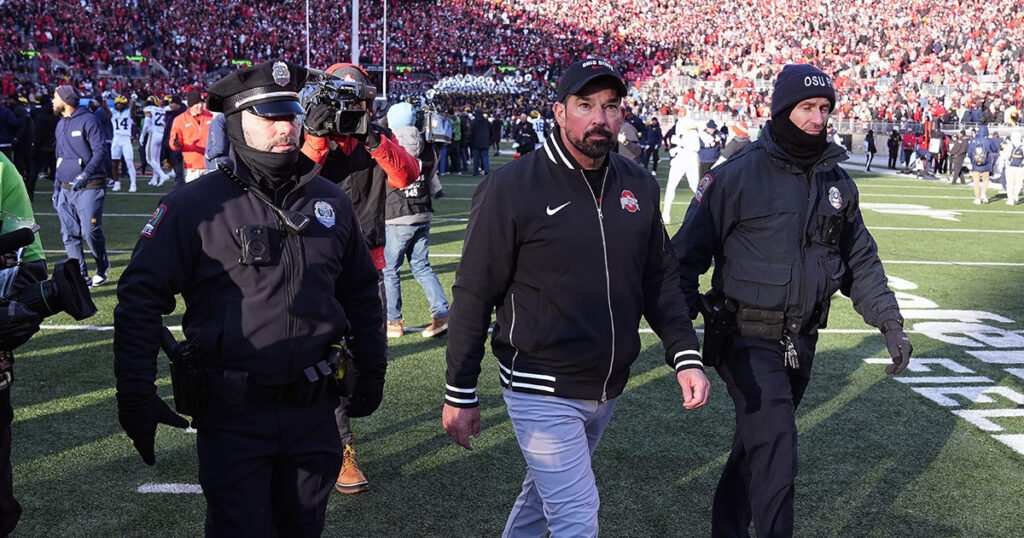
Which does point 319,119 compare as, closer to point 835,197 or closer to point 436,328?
point 835,197

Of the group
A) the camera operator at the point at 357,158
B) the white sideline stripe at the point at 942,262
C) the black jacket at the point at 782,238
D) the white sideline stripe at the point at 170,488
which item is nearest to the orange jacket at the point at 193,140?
the white sideline stripe at the point at 942,262

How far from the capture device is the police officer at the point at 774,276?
3584 millimetres

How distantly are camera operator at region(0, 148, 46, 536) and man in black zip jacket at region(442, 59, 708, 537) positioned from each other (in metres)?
1.25

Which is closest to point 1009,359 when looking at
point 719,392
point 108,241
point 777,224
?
point 719,392

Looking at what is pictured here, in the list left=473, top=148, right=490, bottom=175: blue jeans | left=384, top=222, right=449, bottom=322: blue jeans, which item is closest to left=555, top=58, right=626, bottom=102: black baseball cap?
left=384, top=222, right=449, bottom=322: blue jeans

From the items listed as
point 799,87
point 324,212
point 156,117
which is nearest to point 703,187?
point 799,87

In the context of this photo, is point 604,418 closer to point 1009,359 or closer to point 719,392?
point 719,392

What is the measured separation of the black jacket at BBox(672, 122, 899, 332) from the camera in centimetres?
365

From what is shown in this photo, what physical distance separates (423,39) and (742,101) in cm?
2280

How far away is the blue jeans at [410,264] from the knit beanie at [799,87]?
4175mm

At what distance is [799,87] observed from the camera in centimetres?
367

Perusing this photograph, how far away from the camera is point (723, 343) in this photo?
144 inches

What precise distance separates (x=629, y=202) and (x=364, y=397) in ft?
3.53

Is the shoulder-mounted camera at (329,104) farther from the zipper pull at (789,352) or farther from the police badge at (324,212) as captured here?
the zipper pull at (789,352)
